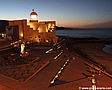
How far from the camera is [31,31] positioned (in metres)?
19.7

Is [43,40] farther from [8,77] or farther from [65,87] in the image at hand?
[65,87]

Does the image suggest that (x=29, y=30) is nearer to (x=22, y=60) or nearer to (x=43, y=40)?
(x=43, y=40)

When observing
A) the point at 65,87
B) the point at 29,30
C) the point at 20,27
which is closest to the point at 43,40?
the point at 29,30

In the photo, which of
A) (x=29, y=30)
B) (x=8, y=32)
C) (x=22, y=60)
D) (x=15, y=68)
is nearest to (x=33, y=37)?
(x=29, y=30)

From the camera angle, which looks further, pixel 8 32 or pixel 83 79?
pixel 8 32

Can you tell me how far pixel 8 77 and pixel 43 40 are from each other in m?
14.9

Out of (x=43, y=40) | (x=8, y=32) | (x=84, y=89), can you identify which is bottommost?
(x=84, y=89)

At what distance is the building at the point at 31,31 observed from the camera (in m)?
19.2

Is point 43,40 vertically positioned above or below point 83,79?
above

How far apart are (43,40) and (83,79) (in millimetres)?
15604

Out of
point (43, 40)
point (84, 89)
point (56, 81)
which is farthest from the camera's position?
point (43, 40)

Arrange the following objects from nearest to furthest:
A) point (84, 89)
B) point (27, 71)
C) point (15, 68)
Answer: point (84, 89)
point (27, 71)
point (15, 68)

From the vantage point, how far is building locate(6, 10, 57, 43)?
63.1 feet

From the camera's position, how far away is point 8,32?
69.2ft
